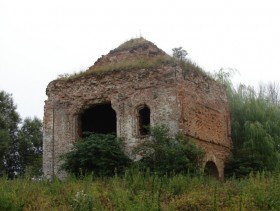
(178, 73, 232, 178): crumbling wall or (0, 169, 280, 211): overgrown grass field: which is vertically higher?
(178, 73, 232, 178): crumbling wall

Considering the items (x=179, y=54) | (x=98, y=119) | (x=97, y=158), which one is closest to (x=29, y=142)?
(x=98, y=119)

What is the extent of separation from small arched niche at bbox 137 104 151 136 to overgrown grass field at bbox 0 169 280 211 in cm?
524

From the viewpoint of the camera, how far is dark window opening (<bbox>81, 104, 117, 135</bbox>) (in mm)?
21103

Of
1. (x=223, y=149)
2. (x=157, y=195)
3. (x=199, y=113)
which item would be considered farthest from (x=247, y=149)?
(x=157, y=195)

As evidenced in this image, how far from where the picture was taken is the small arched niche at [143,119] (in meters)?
18.0

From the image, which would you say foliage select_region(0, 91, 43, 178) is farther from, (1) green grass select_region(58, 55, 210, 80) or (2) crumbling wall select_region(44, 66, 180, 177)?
(1) green grass select_region(58, 55, 210, 80)

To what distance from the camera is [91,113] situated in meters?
21.5

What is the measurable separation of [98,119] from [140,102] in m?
4.70

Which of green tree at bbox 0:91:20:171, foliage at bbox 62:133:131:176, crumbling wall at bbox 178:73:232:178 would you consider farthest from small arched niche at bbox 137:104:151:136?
green tree at bbox 0:91:20:171

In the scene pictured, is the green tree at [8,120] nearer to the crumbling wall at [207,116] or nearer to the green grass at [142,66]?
the green grass at [142,66]

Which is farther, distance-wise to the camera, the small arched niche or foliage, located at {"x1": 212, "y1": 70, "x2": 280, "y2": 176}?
foliage, located at {"x1": 212, "y1": 70, "x2": 280, "y2": 176}

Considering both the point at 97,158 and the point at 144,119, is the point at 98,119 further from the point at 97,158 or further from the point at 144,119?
the point at 97,158

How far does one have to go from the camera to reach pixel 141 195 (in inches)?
410

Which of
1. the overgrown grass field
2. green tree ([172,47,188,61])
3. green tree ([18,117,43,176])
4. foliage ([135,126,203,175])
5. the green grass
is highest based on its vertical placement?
green tree ([172,47,188,61])
